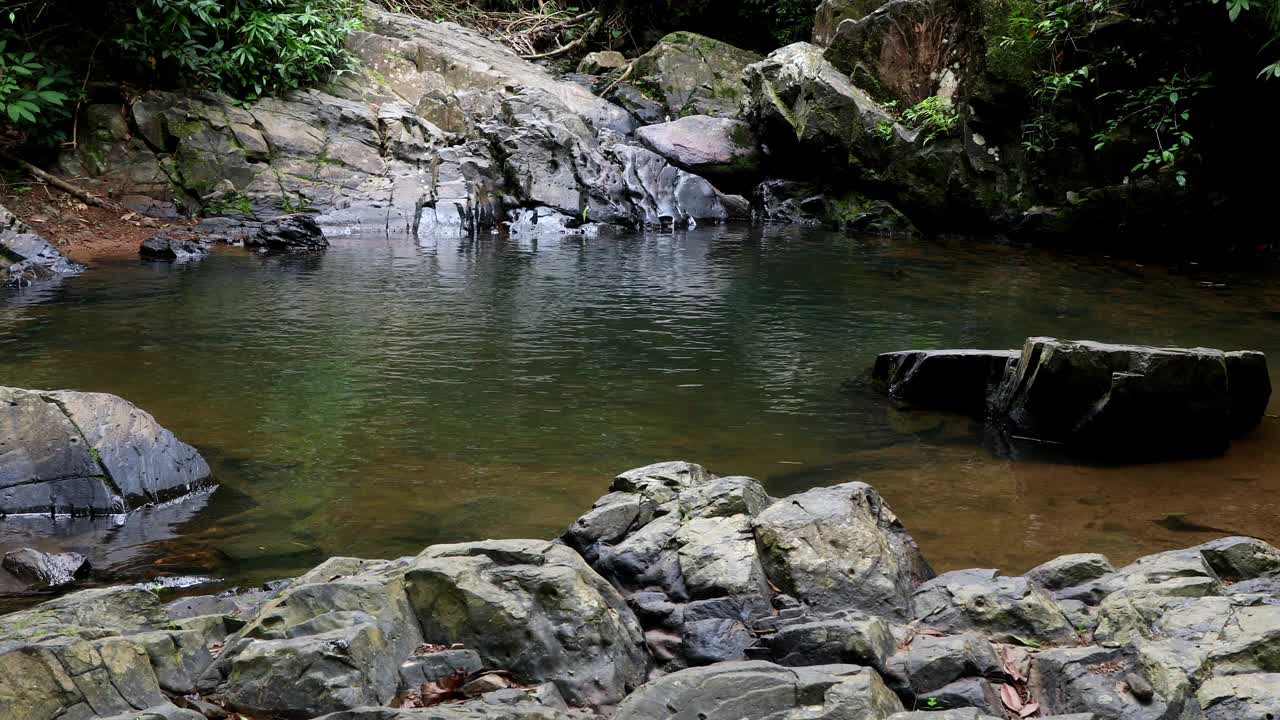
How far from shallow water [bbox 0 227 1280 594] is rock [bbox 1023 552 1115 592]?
0.58 metres

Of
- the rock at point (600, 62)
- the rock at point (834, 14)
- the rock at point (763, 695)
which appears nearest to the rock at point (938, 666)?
the rock at point (763, 695)

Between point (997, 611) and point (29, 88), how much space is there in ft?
50.2

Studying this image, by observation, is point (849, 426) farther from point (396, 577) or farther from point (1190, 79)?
point (1190, 79)

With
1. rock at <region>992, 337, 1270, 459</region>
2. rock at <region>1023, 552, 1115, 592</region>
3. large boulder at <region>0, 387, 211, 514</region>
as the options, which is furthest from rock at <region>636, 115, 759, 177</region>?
rock at <region>1023, 552, 1115, 592</region>

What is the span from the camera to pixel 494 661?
10.7ft

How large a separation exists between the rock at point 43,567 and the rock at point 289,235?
405 inches

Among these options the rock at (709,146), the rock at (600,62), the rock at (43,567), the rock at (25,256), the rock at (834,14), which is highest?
the rock at (834,14)

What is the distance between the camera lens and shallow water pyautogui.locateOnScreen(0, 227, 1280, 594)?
4.96m

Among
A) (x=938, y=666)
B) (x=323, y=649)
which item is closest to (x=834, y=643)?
(x=938, y=666)

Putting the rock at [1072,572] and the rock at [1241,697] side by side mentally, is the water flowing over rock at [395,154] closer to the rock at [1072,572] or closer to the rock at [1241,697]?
the rock at [1072,572]

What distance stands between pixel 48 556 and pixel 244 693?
1939mm

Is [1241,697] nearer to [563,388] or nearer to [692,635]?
[692,635]

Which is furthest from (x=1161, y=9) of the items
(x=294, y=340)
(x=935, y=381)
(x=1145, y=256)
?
(x=294, y=340)

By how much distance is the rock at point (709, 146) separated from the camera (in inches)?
731
